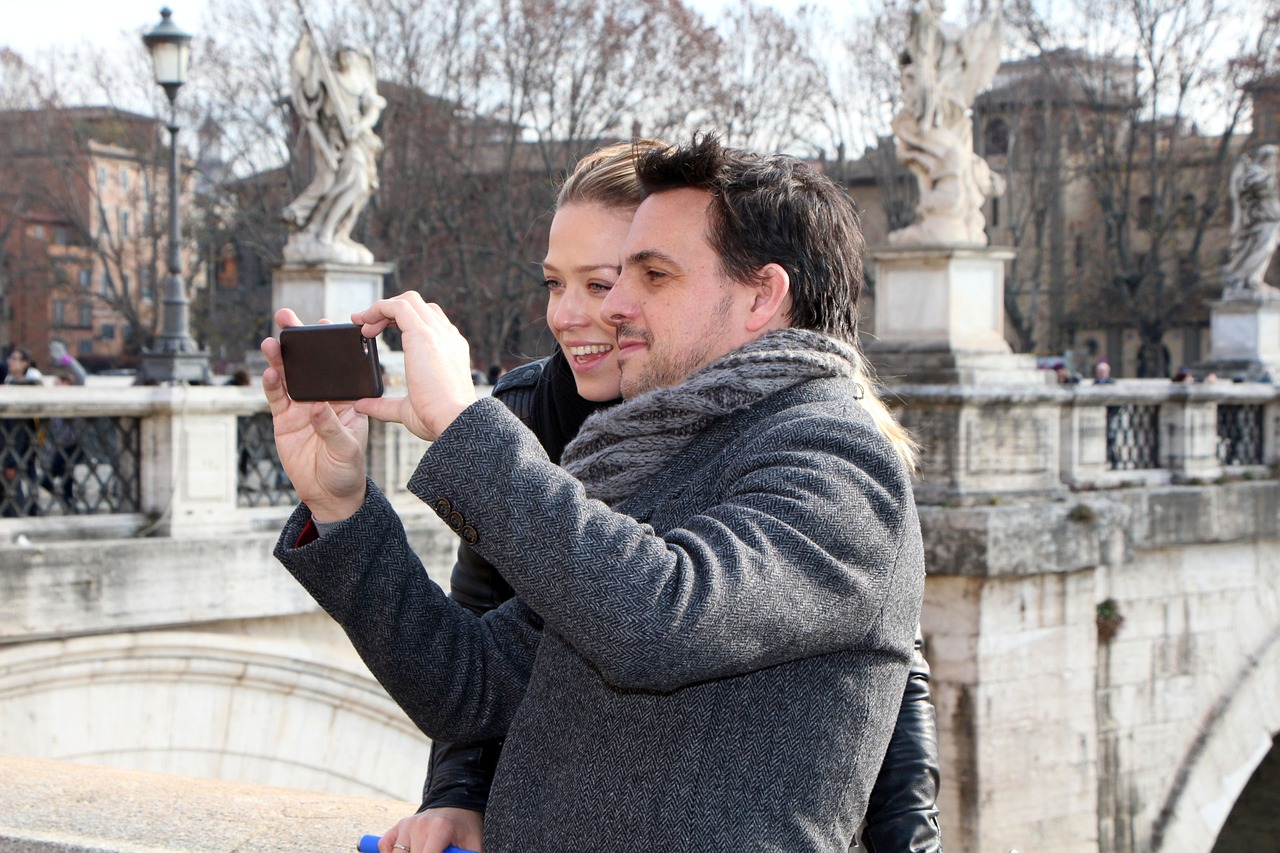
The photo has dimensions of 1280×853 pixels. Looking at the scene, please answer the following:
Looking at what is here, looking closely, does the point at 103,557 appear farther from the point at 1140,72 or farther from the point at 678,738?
the point at 1140,72

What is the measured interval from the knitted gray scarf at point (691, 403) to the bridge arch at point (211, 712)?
20.4ft

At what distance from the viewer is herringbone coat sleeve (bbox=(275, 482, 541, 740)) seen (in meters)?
2.10

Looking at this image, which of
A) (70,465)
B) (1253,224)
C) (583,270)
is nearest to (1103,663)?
(1253,224)

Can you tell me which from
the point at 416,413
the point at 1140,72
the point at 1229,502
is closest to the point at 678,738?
the point at 416,413

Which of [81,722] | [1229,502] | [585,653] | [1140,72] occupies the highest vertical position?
[1140,72]

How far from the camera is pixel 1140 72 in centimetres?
3216

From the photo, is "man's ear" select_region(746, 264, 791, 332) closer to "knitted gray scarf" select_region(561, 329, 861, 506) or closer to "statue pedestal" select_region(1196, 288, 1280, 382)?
"knitted gray scarf" select_region(561, 329, 861, 506)

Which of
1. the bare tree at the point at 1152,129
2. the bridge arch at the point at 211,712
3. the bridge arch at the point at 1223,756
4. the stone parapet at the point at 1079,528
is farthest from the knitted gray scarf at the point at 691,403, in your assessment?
the bare tree at the point at 1152,129

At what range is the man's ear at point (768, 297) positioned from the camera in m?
1.98

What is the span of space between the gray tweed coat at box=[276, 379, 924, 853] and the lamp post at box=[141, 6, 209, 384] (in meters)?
12.1

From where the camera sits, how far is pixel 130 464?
26.6ft

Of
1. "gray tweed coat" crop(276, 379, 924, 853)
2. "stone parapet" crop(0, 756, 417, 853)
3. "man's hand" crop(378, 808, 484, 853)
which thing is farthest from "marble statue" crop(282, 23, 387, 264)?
"gray tweed coat" crop(276, 379, 924, 853)

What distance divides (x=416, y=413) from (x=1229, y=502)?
11611 millimetres

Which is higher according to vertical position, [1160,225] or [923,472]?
[1160,225]
